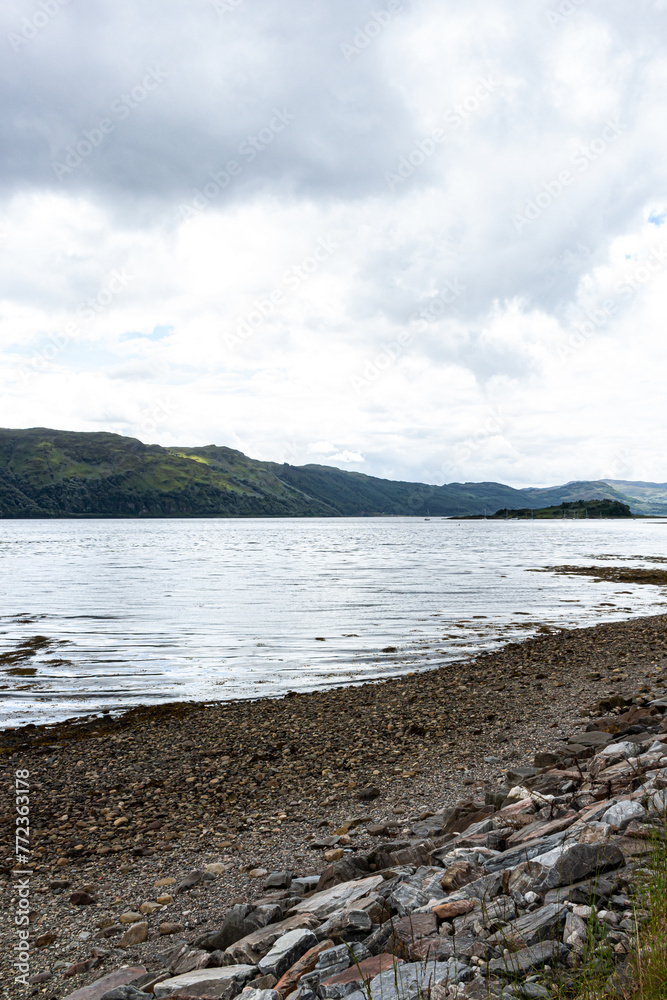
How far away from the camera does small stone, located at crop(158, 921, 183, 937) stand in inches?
291

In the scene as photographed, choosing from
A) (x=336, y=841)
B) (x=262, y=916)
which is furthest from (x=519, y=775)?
(x=262, y=916)

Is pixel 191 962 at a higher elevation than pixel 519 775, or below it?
higher

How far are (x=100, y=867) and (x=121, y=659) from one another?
1657cm

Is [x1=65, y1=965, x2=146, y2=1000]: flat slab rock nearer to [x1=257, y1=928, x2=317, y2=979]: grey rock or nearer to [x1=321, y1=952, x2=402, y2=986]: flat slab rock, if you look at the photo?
[x1=257, y1=928, x2=317, y2=979]: grey rock

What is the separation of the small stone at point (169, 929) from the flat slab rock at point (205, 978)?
1696mm

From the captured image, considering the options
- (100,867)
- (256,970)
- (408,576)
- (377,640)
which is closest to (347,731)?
(100,867)

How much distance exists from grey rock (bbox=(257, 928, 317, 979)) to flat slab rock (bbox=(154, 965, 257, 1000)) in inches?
5.6

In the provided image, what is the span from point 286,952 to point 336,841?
3.97m

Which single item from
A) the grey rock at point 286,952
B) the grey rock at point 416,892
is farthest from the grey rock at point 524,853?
the grey rock at point 286,952

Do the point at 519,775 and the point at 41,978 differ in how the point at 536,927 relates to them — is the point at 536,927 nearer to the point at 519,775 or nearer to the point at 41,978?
the point at 41,978

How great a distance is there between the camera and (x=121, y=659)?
24922 millimetres

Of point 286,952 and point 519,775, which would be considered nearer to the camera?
point 286,952

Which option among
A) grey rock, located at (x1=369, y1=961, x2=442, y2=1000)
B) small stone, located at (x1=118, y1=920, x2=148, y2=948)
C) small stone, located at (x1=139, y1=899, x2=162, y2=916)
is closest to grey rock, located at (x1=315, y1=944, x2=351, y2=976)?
grey rock, located at (x1=369, y1=961, x2=442, y2=1000)

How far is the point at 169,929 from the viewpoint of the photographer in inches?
292
